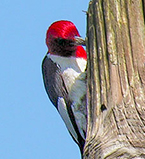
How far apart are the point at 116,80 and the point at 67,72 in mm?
1724

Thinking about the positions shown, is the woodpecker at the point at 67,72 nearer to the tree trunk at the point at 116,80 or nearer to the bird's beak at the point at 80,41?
the bird's beak at the point at 80,41

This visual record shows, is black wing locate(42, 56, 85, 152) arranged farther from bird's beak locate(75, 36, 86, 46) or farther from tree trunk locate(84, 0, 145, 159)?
tree trunk locate(84, 0, 145, 159)

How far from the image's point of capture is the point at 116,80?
2.91m

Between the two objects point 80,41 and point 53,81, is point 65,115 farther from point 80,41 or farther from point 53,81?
point 80,41

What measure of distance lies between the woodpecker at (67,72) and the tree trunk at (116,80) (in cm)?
137

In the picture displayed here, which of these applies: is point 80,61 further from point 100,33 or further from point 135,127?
point 135,127

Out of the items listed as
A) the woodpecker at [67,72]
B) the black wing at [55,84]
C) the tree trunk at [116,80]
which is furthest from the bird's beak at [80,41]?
the tree trunk at [116,80]

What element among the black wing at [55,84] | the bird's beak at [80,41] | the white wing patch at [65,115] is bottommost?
the white wing patch at [65,115]

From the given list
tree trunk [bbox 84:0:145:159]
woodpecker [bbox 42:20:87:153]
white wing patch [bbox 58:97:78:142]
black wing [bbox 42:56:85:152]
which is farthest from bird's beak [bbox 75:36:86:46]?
tree trunk [bbox 84:0:145:159]

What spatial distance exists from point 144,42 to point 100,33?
339 mm

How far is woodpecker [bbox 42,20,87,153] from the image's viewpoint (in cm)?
457

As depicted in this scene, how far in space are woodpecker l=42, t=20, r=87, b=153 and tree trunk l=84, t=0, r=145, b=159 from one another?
1.37 metres

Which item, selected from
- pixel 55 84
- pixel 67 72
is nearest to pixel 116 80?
pixel 67 72

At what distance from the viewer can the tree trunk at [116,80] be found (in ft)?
8.87
